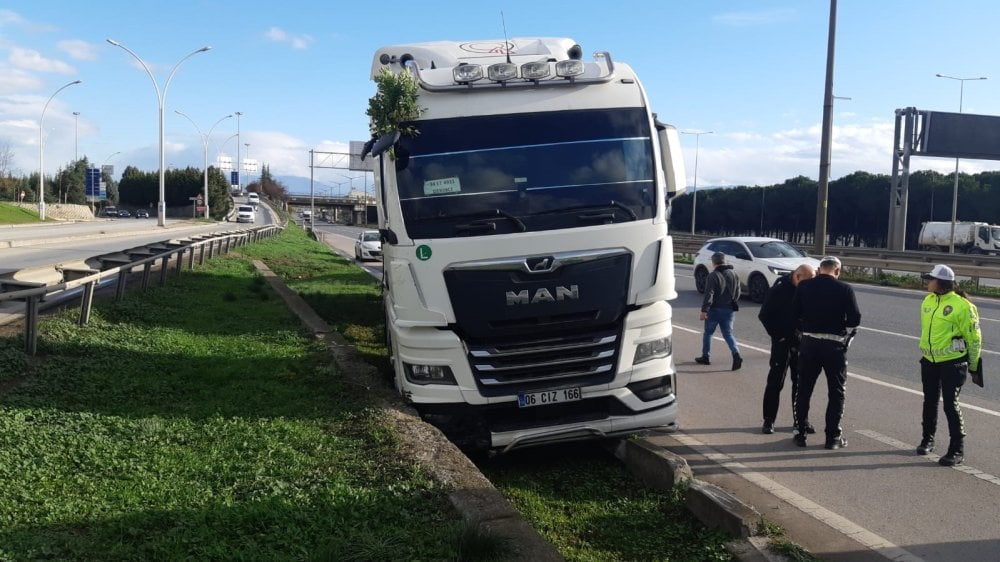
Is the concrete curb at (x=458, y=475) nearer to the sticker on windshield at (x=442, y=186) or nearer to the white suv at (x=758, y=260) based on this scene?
the sticker on windshield at (x=442, y=186)

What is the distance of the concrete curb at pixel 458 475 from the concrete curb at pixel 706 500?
122 cm

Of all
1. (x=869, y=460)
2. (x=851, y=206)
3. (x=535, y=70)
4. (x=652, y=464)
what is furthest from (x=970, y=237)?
(x=652, y=464)

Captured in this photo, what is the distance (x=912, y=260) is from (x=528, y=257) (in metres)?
33.7

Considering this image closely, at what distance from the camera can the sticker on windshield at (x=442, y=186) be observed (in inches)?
246

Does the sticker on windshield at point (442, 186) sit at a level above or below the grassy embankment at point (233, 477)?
above

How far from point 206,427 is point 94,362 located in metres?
2.43

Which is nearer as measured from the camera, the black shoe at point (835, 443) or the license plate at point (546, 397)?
the license plate at point (546, 397)

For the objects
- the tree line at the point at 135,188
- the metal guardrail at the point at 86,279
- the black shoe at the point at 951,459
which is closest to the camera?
the black shoe at the point at 951,459

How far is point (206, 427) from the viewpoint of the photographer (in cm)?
582

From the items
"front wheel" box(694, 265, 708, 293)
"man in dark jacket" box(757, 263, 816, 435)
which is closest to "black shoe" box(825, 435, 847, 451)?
"man in dark jacket" box(757, 263, 816, 435)

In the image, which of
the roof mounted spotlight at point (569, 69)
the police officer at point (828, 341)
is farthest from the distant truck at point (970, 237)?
the roof mounted spotlight at point (569, 69)

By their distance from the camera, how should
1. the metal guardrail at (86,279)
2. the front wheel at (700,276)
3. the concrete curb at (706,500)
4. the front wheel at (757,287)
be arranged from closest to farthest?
the concrete curb at (706,500) → the metal guardrail at (86,279) → the front wheel at (757,287) → the front wheel at (700,276)

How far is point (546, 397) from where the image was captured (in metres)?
6.07

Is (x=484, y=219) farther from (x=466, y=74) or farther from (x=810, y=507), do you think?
(x=810, y=507)
